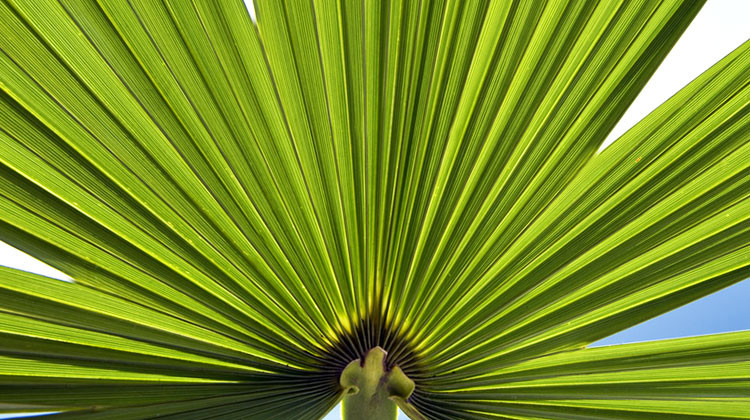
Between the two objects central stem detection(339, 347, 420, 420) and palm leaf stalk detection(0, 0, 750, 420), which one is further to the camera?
central stem detection(339, 347, 420, 420)

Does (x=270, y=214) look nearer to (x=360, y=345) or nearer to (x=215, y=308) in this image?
(x=215, y=308)

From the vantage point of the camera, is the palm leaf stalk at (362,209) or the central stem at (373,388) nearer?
the palm leaf stalk at (362,209)

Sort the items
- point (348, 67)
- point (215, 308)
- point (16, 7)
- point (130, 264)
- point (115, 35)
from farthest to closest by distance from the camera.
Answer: point (215, 308) → point (130, 264) → point (348, 67) → point (115, 35) → point (16, 7)

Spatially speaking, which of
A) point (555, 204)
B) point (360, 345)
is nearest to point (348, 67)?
point (555, 204)

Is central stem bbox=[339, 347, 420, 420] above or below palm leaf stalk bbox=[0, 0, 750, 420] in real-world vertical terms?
below

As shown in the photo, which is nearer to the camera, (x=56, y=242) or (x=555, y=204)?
(x=56, y=242)

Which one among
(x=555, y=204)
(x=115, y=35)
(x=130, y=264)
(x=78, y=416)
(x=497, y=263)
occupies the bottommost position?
(x=78, y=416)

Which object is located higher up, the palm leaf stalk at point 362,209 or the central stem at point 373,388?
the palm leaf stalk at point 362,209

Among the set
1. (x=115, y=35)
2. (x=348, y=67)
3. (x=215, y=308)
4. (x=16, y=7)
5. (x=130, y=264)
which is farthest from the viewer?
(x=215, y=308)
